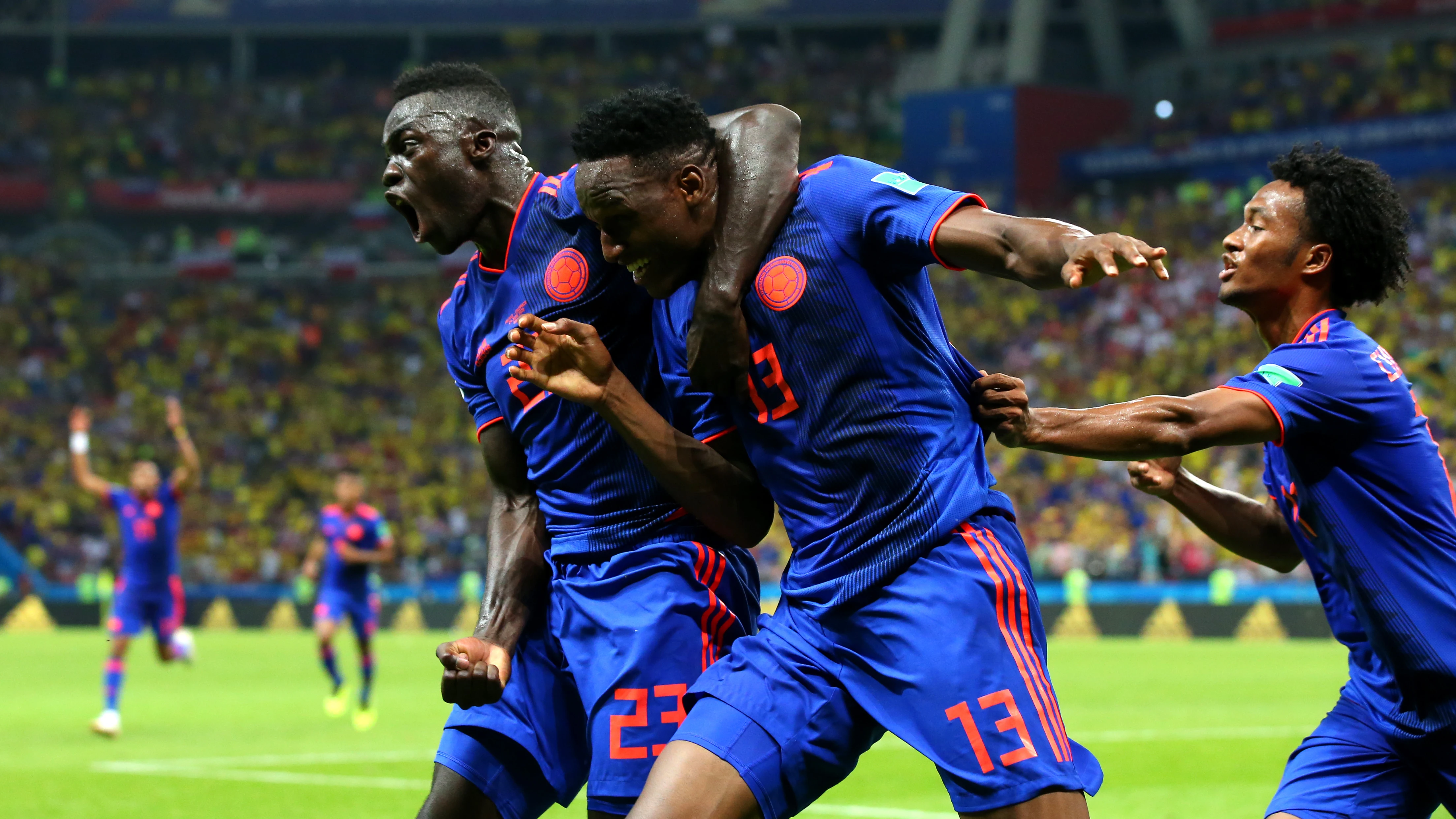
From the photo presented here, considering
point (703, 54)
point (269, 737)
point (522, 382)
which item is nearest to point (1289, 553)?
point (522, 382)

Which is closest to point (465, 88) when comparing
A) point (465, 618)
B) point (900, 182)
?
point (900, 182)

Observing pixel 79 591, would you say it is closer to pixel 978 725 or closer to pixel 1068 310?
pixel 1068 310

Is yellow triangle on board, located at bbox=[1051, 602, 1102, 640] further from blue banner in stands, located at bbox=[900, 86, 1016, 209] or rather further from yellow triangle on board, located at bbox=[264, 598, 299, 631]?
blue banner in stands, located at bbox=[900, 86, 1016, 209]

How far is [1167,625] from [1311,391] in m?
19.9

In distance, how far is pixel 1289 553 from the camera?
4977mm

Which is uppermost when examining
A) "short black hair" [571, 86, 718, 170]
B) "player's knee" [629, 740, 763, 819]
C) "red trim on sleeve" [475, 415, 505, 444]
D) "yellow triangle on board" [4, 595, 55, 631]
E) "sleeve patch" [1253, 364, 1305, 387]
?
"short black hair" [571, 86, 718, 170]

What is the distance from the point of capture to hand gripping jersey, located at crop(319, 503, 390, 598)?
1519 cm

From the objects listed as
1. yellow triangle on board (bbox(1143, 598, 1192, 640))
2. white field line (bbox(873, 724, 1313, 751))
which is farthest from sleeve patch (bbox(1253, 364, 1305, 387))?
yellow triangle on board (bbox(1143, 598, 1192, 640))

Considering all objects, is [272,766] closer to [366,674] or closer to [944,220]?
[366,674]

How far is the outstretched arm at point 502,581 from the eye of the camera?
4258mm

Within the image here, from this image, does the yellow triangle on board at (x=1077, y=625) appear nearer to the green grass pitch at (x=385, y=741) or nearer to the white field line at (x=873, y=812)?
the green grass pitch at (x=385, y=741)

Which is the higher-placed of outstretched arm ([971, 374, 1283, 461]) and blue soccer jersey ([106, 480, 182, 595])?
outstretched arm ([971, 374, 1283, 461])

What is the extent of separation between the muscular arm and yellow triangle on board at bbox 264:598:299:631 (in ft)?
86.4

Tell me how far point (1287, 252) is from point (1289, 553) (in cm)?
104
